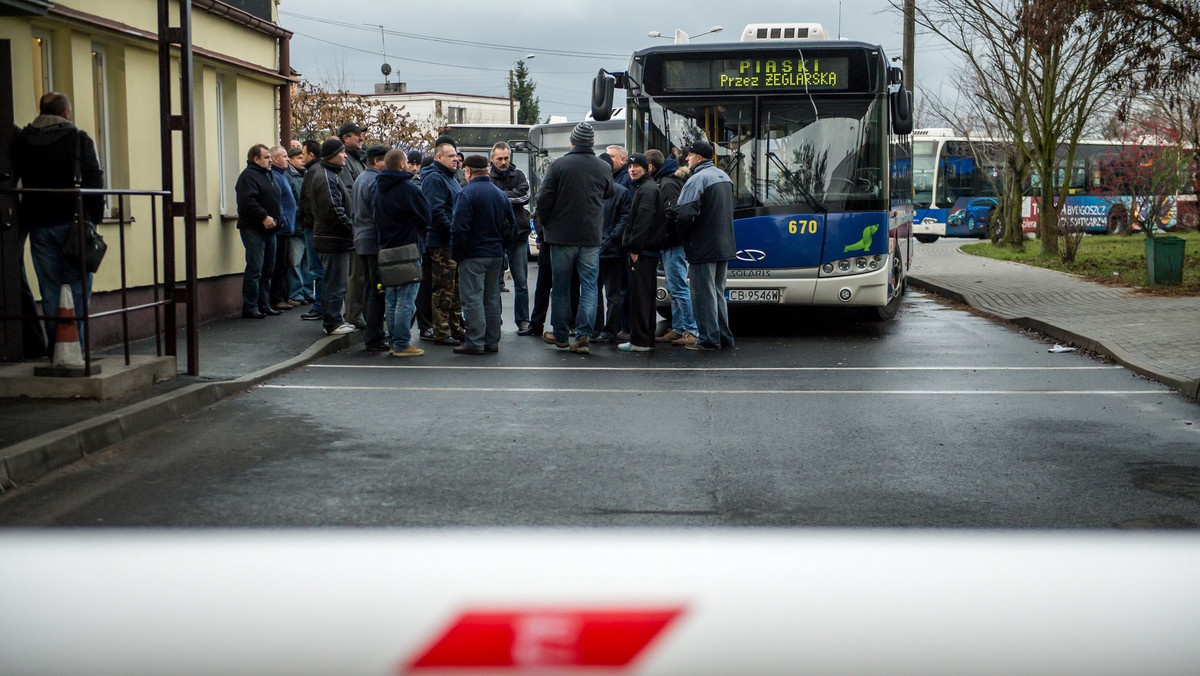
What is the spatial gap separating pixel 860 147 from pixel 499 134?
94.5 ft

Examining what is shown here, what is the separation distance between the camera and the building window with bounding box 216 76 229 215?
15.6m

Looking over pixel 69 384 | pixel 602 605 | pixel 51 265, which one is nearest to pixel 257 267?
pixel 51 265

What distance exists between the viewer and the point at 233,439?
764 cm

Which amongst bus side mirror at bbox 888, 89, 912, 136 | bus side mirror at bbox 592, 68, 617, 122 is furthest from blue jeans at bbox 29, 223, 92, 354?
bus side mirror at bbox 888, 89, 912, 136

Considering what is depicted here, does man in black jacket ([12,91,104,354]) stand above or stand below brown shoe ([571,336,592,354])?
above

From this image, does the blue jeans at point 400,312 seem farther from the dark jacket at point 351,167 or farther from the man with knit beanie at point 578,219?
the dark jacket at point 351,167

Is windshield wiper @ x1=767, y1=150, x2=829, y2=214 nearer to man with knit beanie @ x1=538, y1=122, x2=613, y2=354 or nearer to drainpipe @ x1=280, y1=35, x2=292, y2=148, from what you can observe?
man with knit beanie @ x1=538, y1=122, x2=613, y2=354

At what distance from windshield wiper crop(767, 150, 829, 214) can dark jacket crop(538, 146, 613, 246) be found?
98.9 inches

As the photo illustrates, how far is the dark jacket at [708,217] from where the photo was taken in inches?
481

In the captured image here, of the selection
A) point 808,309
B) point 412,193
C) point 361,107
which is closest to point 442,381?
point 412,193

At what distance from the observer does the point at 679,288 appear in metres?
12.8

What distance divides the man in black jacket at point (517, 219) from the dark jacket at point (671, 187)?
5.41 feet

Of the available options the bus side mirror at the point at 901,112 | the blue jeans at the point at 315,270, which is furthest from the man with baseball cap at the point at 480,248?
the bus side mirror at the point at 901,112

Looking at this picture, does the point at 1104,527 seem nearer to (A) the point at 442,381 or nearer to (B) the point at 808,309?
(A) the point at 442,381
